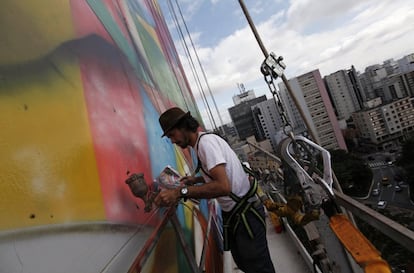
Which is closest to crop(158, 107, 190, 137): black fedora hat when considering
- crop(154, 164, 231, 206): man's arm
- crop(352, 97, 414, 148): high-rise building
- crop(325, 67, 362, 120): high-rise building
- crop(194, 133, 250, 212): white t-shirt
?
crop(194, 133, 250, 212): white t-shirt

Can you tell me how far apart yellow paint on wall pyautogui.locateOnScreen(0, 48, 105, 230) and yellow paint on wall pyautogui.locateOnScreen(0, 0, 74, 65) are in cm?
4

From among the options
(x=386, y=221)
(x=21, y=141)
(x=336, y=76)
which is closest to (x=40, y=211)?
(x=21, y=141)

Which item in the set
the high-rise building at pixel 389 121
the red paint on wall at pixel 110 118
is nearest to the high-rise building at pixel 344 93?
the high-rise building at pixel 389 121

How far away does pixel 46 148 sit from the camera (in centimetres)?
106

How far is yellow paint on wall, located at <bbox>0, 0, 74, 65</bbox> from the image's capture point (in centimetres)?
104

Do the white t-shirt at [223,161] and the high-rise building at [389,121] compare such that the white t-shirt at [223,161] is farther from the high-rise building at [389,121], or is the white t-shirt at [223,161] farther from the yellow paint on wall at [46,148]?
the high-rise building at [389,121]

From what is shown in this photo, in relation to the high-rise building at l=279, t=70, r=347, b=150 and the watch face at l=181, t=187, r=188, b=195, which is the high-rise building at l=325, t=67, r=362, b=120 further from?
the watch face at l=181, t=187, r=188, b=195

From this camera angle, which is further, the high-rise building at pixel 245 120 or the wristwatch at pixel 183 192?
the high-rise building at pixel 245 120

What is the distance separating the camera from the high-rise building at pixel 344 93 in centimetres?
7850

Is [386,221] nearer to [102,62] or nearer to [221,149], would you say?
[221,149]

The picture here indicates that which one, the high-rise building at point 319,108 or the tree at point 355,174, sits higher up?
the high-rise building at point 319,108

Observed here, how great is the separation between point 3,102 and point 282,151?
1337 millimetres

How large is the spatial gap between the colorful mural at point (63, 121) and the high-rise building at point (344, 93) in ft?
271

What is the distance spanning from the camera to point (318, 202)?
1.63 m
